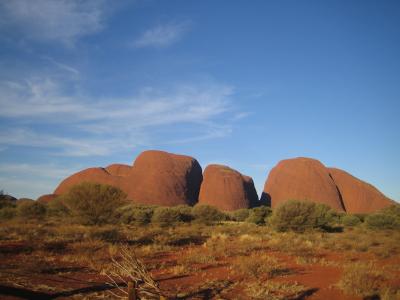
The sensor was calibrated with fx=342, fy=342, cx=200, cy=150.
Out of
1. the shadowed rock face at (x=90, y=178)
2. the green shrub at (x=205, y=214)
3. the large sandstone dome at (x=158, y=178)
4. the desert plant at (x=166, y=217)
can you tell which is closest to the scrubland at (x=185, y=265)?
the desert plant at (x=166, y=217)

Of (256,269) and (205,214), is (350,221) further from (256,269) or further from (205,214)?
(256,269)

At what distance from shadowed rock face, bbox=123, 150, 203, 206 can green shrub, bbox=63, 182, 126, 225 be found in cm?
2669

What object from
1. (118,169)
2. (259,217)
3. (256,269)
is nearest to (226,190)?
(259,217)

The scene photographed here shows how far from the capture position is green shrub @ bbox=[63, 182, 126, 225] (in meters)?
17.6

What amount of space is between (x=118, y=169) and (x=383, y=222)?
4267 cm

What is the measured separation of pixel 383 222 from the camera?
24.1 meters

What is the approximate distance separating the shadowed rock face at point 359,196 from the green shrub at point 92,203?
39.5m

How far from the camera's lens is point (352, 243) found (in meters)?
15.7

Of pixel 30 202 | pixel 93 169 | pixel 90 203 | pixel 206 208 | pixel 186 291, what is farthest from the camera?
pixel 93 169

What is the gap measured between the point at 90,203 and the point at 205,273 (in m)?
10.5

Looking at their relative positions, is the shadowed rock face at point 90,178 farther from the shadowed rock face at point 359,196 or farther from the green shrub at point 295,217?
the green shrub at point 295,217

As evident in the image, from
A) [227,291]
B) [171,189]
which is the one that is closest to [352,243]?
[227,291]

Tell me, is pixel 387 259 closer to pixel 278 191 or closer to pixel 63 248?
pixel 63 248

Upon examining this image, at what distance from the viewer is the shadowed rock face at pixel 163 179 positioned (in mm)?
45969
